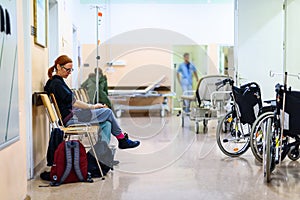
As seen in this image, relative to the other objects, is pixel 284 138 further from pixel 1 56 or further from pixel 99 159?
pixel 1 56

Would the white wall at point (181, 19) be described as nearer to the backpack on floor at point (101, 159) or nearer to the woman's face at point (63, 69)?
the woman's face at point (63, 69)

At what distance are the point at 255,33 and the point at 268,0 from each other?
23.6 inches

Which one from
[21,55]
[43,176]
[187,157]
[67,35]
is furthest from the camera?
[67,35]

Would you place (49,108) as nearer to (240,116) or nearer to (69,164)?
(69,164)

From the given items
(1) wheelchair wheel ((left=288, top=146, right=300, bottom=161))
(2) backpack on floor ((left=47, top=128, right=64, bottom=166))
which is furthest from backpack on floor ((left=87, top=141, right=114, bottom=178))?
(1) wheelchair wheel ((left=288, top=146, right=300, bottom=161))

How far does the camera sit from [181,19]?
32.8ft

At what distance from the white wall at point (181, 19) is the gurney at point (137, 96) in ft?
5.21

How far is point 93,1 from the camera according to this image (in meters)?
8.66

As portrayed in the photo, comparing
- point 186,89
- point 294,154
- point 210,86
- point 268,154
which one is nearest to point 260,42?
point 210,86

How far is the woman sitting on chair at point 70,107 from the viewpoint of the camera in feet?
12.7

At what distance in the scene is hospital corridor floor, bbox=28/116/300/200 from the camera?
307 centimetres

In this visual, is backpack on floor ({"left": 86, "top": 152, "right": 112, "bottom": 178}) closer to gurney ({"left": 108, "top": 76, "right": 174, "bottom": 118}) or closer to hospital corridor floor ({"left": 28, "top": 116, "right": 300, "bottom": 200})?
hospital corridor floor ({"left": 28, "top": 116, "right": 300, "bottom": 200})

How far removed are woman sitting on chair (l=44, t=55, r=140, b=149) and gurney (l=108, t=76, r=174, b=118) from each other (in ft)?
15.5

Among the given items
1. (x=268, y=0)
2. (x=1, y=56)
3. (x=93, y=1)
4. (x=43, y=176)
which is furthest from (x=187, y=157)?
(x=93, y=1)
